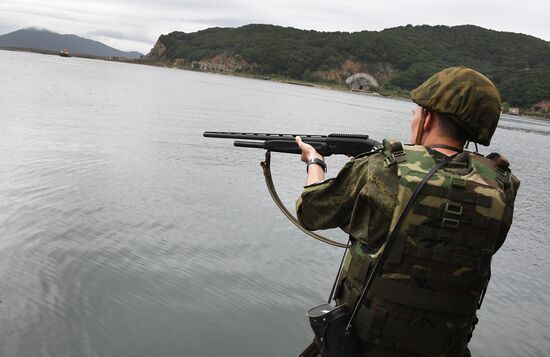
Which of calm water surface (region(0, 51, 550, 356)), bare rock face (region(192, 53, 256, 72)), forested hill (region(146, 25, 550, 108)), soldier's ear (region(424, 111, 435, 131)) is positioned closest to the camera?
soldier's ear (region(424, 111, 435, 131))

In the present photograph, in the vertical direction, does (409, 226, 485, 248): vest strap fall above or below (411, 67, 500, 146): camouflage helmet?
below

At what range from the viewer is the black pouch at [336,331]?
3.09 meters

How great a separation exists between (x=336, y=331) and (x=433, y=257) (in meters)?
0.78

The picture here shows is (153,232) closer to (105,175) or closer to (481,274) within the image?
(105,175)

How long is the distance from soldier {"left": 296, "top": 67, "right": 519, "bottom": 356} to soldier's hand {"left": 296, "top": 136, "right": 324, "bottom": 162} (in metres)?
0.52

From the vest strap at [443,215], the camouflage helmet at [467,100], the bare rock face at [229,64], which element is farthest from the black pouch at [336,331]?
the bare rock face at [229,64]

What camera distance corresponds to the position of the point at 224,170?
18656 mm

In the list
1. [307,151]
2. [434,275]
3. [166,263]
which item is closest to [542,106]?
[166,263]

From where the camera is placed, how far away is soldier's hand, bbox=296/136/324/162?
363cm

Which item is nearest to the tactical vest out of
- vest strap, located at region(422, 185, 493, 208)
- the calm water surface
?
vest strap, located at region(422, 185, 493, 208)

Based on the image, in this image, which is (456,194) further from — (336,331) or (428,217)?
(336,331)

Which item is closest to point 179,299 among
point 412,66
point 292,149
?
point 292,149

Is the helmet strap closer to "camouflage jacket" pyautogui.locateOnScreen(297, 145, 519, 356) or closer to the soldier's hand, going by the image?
"camouflage jacket" pyautogui.locateOnScreen(297, 145, 519, 356)

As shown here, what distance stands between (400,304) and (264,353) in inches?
181
